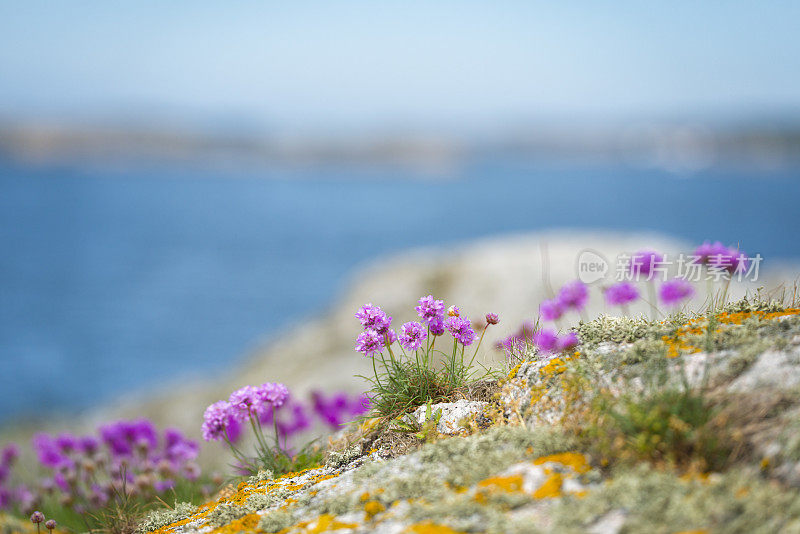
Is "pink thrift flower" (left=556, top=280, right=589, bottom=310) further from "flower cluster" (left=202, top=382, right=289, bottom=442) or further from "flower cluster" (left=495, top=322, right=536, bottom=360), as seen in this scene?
"flower cluster" (left=202, top=382, right=289, bottom=442)

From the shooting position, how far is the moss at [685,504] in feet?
7.56

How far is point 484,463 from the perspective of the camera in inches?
124

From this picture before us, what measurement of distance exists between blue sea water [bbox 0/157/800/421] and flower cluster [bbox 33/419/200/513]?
699 inches

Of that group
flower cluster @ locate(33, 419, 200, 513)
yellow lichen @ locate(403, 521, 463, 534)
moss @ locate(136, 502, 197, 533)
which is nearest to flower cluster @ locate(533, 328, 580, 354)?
yellow lichen @ locate(403, 521, 463, 534)

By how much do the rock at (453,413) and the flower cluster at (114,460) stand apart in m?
2.69

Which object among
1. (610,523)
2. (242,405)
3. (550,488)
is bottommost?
(610,523)

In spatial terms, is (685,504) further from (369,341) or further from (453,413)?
(369,341)

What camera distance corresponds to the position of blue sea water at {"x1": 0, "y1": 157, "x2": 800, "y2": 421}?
39.4 m

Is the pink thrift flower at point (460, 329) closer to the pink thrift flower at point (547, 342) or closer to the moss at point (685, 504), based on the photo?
the pink thrift flower at point (547, 342)

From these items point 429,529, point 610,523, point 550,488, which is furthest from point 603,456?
point 429,529

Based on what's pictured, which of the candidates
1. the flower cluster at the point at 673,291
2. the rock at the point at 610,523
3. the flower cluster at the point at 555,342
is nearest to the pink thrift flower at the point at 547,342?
the flower cluster at the point at 555,342

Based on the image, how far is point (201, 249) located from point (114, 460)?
Answer: 79233mm

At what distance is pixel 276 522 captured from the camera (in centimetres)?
329

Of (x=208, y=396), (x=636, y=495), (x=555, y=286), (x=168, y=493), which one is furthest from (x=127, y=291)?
(x=636, y=495)
